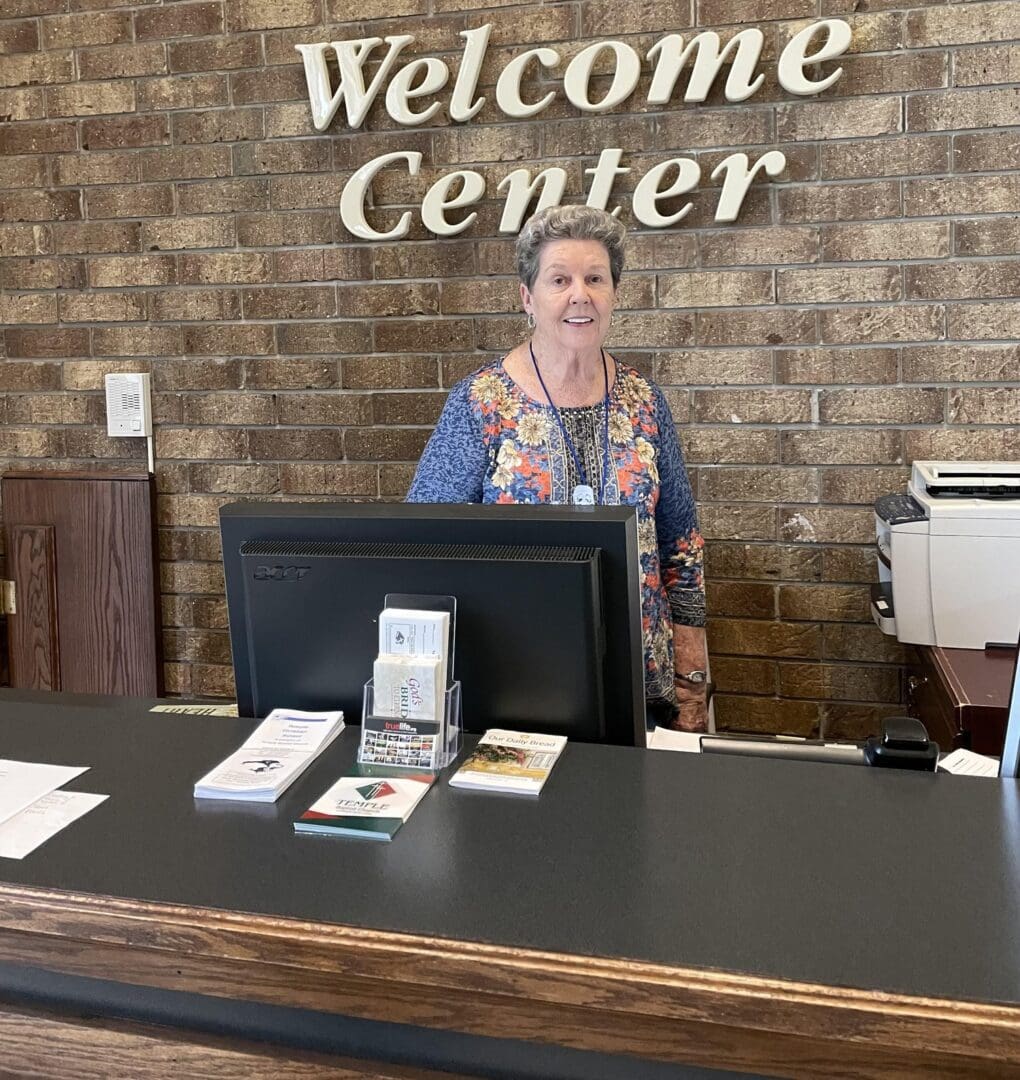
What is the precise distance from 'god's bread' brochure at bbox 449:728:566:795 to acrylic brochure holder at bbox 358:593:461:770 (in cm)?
3

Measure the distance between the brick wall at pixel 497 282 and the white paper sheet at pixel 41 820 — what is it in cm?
202

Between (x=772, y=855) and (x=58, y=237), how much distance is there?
3.10 metres

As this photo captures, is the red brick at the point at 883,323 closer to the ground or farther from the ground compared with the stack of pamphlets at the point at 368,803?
farther from the ground

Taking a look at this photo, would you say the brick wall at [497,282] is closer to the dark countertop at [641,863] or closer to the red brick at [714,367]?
the red brick at [714,367]

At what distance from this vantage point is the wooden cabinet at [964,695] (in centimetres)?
197

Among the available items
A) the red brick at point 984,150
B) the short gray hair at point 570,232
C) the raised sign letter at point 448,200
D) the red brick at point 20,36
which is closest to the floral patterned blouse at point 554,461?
the short gray hair at point 570,232

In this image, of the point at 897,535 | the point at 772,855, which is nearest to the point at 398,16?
the point at 897,535

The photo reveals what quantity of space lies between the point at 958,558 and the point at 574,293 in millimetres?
1028

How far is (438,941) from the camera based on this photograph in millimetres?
842

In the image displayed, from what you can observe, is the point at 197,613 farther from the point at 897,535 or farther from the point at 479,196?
the point at 897,535

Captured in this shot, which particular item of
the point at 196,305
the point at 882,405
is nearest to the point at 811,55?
the point at 882,405

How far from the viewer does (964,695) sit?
6.68 feet

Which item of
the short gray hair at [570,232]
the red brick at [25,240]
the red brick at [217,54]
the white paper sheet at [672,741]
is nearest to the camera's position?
the white paper sheet at [672,741]

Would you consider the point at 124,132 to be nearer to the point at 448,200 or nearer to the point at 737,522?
the point at 448,200
